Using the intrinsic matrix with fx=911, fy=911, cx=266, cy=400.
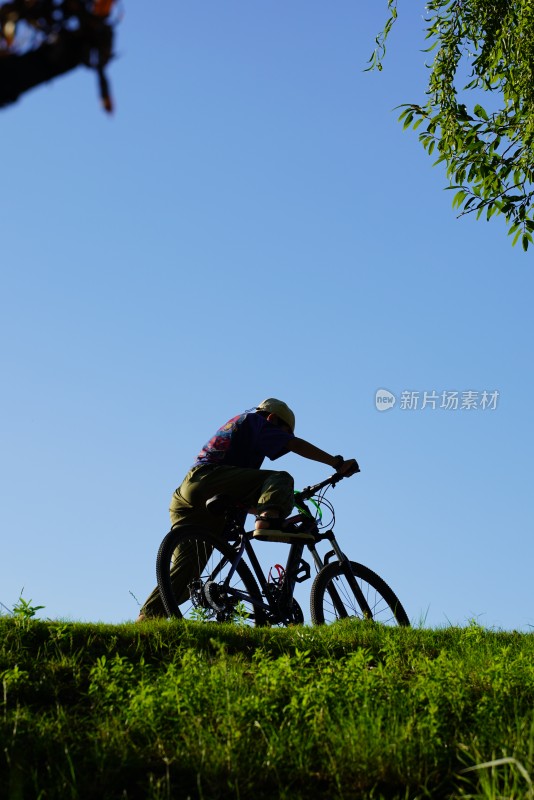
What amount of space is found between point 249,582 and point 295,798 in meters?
4.08

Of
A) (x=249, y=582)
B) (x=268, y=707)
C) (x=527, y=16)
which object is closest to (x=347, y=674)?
(x=268, y=707)

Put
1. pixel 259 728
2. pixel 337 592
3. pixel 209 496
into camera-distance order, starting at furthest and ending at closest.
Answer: pixel 337 592, pixel 209 496, pixel 259 728

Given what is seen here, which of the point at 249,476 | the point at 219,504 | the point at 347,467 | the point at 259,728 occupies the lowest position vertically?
the point at 259,728

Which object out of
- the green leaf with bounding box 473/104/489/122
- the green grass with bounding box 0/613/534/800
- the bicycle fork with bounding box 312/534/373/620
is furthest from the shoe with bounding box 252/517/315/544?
the green leaf with bounding box 473/104/489/122

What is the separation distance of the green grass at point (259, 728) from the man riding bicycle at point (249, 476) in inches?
69.5

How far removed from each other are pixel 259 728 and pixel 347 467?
4.16 m

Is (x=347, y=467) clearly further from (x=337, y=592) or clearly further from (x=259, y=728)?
(x=259, y=728)

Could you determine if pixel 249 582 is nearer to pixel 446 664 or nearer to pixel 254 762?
pixel 446 664

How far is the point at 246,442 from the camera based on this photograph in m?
8.82

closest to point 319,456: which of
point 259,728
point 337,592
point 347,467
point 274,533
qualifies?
point 347,467

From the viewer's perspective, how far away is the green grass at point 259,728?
4668 mm

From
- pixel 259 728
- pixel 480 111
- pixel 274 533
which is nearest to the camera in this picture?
pixel 259 728

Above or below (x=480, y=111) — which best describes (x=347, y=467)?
below

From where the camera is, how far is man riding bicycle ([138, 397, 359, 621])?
8.41 meters
